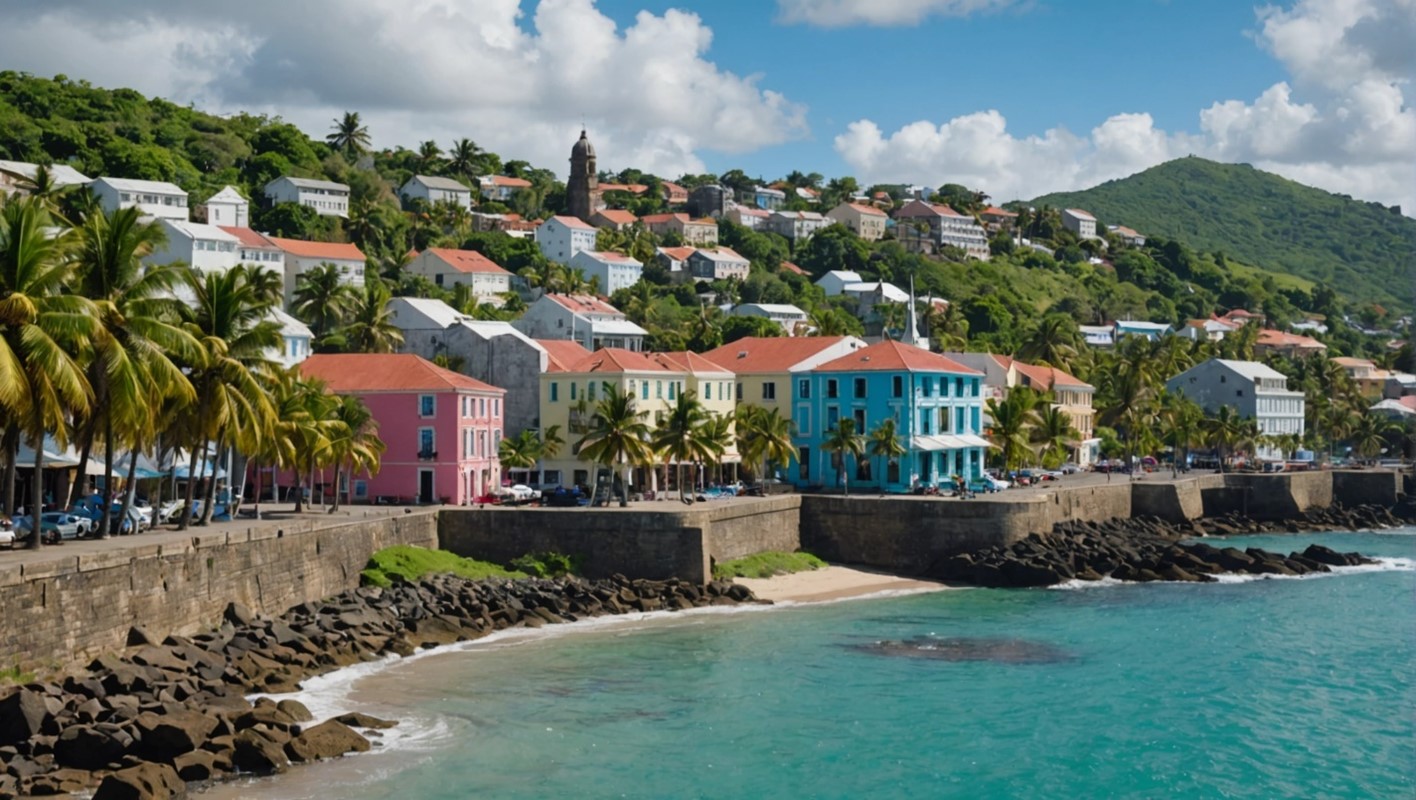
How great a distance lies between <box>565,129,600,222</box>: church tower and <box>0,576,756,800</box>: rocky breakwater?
476 feet

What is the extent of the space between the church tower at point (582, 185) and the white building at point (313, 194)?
139 feet

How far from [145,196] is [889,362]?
6657 cm

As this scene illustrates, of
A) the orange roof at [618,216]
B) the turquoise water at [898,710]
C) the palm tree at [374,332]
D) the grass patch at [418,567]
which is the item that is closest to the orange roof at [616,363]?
the palm tree at [374,332]

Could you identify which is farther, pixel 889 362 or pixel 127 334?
pixel 889 362

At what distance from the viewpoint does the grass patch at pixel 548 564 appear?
5581 cm

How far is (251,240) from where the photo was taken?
113m

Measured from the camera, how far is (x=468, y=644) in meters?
46.3

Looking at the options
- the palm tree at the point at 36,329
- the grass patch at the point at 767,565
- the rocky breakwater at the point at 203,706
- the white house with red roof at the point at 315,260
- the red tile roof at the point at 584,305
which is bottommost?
the rocky breakwater at the point at 203,706

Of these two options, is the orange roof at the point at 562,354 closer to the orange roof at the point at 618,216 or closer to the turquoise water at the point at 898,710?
the turquoise water at the point at 898,710

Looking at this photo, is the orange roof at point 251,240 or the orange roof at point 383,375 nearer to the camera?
the orange roof at point 383,375

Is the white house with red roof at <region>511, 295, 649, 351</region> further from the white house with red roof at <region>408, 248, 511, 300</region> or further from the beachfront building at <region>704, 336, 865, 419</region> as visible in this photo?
the white house with red roof at <region>408, 248, 511, 300</region>

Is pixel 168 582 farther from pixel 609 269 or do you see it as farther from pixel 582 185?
pixel 582 185

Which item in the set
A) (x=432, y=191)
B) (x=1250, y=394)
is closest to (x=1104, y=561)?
(x=1250, y=394)

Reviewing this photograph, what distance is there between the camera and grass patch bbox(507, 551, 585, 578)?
55812 mm
